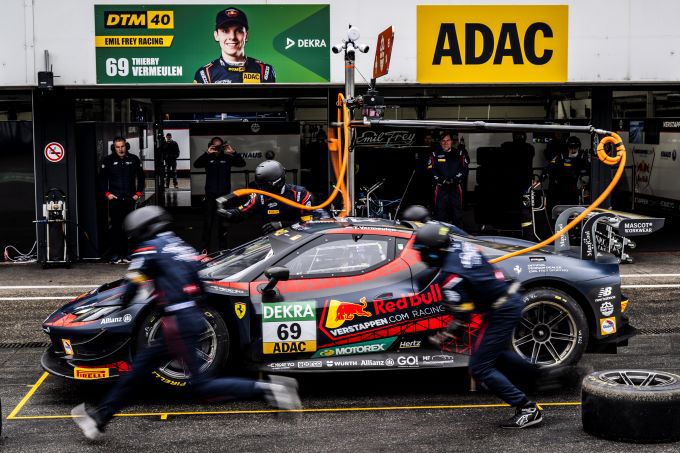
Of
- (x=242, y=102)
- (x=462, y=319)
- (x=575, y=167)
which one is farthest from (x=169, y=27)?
(x=462, y=319)

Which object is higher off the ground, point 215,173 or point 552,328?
point 215,173

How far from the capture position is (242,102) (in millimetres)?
20922

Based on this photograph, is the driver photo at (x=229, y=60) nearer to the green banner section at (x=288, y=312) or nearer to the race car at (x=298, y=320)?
the race car at (x=298, y=320)

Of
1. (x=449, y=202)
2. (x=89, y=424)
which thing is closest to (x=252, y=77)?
(x=449, y=202)

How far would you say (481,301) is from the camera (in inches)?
285

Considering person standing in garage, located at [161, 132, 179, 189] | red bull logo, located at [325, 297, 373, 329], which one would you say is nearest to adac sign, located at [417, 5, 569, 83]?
red bull logo, located at [325, 297, 373, 329]

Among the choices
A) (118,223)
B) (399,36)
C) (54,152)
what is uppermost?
(399,36)

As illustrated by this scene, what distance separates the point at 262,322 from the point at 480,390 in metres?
1.99

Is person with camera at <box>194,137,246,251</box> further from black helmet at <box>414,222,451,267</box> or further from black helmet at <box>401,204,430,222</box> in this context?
black helmet at <box>414,222,451,267</box>

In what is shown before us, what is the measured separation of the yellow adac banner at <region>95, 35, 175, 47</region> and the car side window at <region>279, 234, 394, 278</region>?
8.06m

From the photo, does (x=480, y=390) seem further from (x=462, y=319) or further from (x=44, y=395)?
(x=44, y=395)

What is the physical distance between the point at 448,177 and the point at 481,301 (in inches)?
378

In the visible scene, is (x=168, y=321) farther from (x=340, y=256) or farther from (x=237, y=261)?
(x=340, y=256)

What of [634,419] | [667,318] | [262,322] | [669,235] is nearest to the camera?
[634,419]
